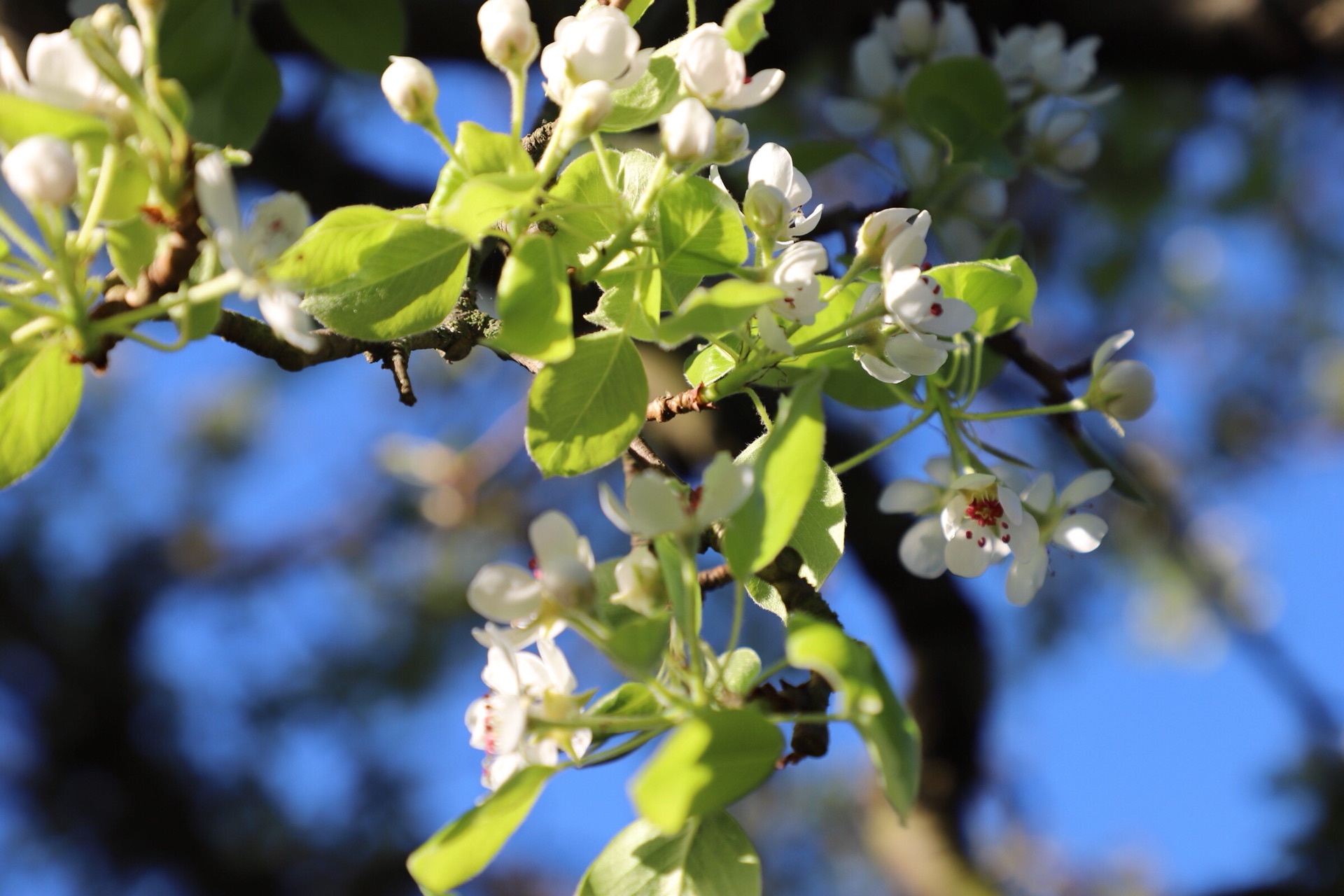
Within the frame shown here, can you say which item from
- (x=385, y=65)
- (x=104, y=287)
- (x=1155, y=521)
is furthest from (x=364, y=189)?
(x=1155, y=521)

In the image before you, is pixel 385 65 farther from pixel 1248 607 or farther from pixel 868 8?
pixel 1248 607

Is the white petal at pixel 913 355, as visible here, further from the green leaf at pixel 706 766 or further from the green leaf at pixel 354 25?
the green leaf at pixel 354 25

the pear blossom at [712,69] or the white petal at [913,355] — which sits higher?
the pear blossom at [712,69]

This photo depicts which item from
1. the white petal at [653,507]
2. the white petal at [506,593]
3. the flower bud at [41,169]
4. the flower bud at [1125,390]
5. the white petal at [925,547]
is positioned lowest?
the white petal at [925,547]

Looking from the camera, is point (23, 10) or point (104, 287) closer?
point (104, 287)

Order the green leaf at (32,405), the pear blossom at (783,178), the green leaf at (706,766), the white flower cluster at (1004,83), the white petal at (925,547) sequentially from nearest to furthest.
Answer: the green leaf at (706,766)
the green leaf at (32,405)
the pear blossom at (783,178)
the white petal at (925,547)
the white flower cluster at (1004,83)

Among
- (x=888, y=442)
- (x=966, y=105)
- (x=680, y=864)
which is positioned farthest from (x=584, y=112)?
(x=966, y=105)

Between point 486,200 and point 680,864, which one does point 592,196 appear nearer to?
point 486,200

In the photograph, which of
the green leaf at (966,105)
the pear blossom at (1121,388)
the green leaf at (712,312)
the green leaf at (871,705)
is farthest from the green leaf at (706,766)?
the green leaf at (966,105)
